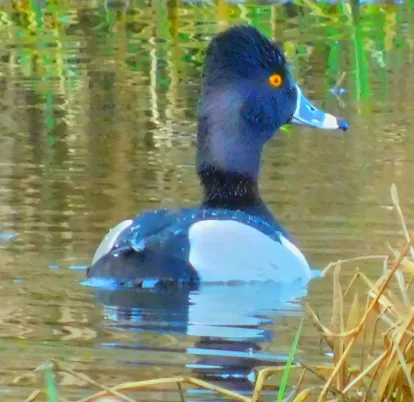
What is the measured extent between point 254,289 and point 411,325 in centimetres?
281

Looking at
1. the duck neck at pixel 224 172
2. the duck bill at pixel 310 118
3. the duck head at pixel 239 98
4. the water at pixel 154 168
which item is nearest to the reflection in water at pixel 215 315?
the water at pixel 154 168

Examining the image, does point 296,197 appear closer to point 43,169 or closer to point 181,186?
point 181,186

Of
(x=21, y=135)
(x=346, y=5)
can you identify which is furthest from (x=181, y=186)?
(x=346, y=5)

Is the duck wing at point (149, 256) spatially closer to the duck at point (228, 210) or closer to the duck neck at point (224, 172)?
the duck at point (228, 210)

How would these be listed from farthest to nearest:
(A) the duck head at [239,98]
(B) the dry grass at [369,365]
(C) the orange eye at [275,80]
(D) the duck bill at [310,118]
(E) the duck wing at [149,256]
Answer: (D) the duck bill at [310,118] → (C) the orange eye at [275,80] → (A) the duck head at [239,98] → (E) the duck wing at [149,256] → (B) the dry grass at [369,365]

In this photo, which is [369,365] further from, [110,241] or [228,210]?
[228,210]

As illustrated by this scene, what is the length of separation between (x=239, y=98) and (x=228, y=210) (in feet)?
3.04

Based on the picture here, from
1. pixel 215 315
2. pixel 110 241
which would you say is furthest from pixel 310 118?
pixel 215 315

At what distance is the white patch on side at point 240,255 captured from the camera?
6859mm

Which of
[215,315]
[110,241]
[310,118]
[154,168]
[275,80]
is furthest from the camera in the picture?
[154,168]

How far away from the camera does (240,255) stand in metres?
7.05

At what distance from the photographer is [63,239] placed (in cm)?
802

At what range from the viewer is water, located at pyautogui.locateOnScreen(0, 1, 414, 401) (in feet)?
19.5

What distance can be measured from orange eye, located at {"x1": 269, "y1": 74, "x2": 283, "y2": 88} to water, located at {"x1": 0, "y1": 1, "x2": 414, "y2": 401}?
822mm
